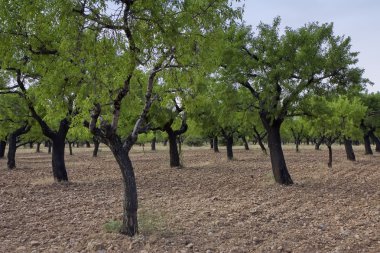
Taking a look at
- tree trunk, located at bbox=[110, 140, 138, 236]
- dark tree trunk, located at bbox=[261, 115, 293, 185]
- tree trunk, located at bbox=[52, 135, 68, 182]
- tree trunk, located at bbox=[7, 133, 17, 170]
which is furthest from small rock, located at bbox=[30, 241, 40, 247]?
tree trunk, located at bbox=[7, 133, 17, 170]

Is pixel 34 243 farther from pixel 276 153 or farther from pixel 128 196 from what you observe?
pixel 276 153

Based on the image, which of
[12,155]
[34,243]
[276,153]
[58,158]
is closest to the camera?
[34,243]

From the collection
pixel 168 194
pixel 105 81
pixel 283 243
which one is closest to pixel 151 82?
pixel 105 81

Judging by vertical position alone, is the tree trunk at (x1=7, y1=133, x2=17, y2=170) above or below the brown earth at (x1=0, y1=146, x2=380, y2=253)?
above

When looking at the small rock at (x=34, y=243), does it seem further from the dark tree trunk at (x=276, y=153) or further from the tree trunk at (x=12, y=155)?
the tree trunk at (x=12, y=155)

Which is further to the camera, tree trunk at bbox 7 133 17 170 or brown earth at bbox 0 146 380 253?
tree trunk at bbox 7 133 17 170

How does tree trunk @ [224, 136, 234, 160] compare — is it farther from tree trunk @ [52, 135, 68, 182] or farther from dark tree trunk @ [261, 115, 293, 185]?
tree trunk @ [52, 135, 68, 182]

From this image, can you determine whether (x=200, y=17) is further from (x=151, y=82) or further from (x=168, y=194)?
(x=168, y=194)

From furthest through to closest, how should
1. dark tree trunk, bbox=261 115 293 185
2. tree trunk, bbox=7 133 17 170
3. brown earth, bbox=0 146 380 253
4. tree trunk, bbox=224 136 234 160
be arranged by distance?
tree trunk, bbox=224 136 234 160, tree trunk, bbox=7 133 17 170, dark tree trunk, bbox=261 115 293 185, brown earth, bbox=0 146 380 253

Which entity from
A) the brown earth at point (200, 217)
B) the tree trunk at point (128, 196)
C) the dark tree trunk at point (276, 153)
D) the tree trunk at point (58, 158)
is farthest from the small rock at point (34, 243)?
the dark tree trunk at point (276, 153)

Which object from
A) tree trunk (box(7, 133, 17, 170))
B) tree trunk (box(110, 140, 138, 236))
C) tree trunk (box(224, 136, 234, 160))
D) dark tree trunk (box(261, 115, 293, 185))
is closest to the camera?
tree trunk (box(110, 140, 138, 236))

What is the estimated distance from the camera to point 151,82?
Answer: 995 cm

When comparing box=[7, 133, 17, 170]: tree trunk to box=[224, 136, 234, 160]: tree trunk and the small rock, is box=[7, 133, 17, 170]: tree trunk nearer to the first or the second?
box=[224, 136, 234, 160]: tree trunk

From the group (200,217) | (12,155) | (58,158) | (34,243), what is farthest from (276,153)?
(12,155)
